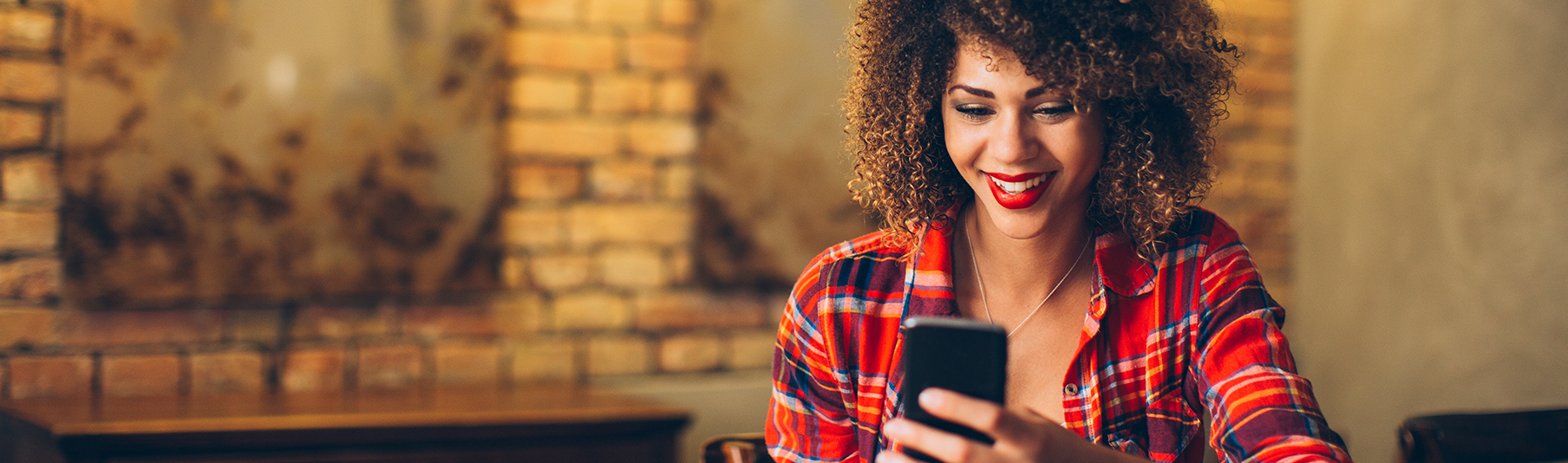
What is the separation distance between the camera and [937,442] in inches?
29.4

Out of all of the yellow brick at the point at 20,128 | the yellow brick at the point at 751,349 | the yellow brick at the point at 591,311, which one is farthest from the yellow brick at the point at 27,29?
the yellow brick at the point at 751,349

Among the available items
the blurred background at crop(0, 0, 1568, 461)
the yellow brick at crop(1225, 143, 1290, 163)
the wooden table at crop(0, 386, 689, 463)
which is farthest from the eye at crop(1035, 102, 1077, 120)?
the yellow brick at crop(1225, 143, 1290, 163)

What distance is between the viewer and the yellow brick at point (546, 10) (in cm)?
219

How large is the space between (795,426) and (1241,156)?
2.07 metres

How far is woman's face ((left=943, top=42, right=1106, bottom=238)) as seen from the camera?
1.02 m

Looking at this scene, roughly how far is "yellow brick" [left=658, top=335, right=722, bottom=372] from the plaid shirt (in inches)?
45.8

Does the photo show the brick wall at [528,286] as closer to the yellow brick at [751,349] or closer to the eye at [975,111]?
the yellow brick at [751,349]

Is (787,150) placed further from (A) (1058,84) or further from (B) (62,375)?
(B) (62,375)

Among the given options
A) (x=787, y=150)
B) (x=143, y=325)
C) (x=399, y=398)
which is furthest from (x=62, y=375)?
(x=787, y=150)

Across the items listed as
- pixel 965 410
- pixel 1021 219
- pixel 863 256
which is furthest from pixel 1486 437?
pixel 965 410

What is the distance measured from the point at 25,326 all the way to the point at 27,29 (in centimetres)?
57

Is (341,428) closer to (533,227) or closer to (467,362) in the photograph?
(467,362)

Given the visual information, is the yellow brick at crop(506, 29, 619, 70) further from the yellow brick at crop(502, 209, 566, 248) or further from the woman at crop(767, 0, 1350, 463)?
the woman at crop(767, 0, 1350, 463)

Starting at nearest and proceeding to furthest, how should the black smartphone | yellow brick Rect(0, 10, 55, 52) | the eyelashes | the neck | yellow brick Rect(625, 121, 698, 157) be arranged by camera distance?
1. the black smartphone
2. the eyelashes
3. the neck
4. yellow brick Rect(0, 10, 55, 52)
5. yellow brick Rect(625, 121, 698, 157)
